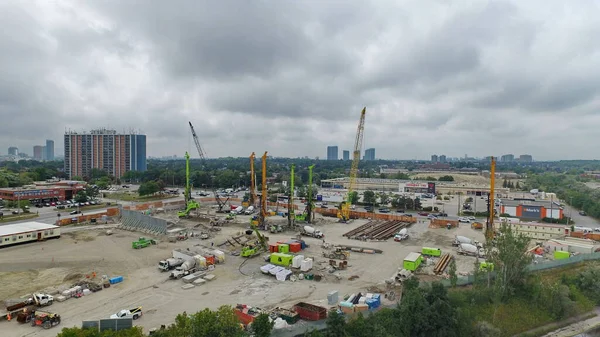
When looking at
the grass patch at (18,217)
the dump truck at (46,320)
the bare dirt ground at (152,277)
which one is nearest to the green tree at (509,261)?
the bare dirt ground at (152,277)

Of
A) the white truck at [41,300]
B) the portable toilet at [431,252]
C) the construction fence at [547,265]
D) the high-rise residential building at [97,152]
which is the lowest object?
the white truck at [41,300]

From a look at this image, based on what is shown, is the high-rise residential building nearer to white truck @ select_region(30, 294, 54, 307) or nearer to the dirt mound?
the dirt mound

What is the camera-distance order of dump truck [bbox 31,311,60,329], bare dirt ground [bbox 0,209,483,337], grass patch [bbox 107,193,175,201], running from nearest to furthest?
dump truck [bbox 31,311,60,329] < bare dirt ground [bbox 0,209,483,337] < grass patch [bbox 107,193,175,201]

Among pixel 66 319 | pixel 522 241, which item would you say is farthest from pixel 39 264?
pixel 522 241

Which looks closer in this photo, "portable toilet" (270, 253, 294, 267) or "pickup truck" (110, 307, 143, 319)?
"pickup truck" (110, 307, 143, 319)

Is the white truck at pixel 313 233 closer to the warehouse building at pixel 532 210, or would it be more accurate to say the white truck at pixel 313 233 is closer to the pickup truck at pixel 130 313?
the pickup truck at pixel 130 313

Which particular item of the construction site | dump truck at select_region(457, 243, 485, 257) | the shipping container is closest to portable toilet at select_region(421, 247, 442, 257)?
the construction site

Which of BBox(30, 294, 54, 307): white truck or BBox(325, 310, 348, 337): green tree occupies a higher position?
BBox(325, 310, 348, 337): green tree
